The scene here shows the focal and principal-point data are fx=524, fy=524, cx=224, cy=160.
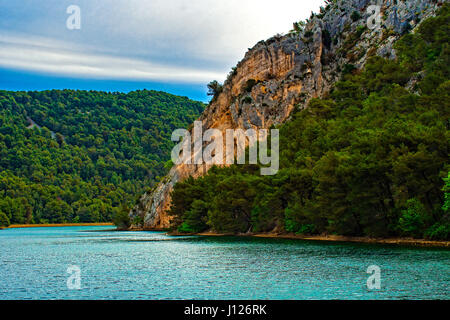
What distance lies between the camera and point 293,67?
12081cm

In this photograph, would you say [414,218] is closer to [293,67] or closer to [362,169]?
[362,169]

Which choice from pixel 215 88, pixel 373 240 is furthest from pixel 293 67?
pixel 373 240

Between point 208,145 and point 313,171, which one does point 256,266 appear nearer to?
point 313,171

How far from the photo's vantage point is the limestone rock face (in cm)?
11044

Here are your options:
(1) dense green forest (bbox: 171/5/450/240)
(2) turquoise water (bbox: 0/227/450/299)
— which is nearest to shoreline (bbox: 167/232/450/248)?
(1) dense green forest (bbox: 171/5/450/240)

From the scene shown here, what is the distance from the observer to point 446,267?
33.4m

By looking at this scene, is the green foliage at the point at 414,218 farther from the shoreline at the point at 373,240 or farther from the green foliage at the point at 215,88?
the green foliage at the point at 215,88

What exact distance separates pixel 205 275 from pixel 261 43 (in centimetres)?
10015

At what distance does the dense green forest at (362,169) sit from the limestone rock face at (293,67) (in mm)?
6474

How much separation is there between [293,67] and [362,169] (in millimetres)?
69334

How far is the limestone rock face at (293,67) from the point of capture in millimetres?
110438

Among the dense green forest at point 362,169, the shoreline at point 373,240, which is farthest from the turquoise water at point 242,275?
the dense green forest at point 362,169

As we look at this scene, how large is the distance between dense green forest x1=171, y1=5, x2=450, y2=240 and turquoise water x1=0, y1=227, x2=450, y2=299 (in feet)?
24.2
